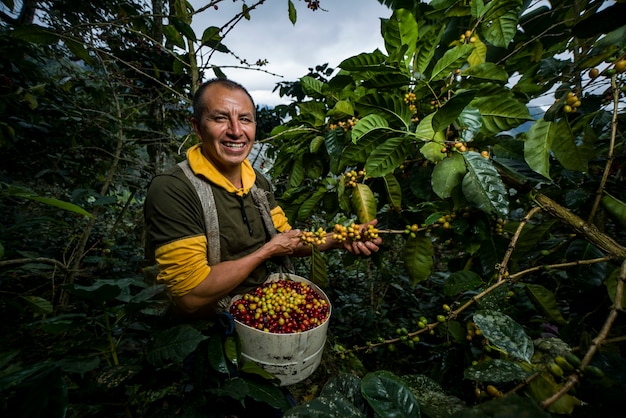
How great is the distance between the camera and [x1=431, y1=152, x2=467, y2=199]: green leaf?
3.11 ft

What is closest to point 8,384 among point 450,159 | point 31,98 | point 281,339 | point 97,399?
point 97,399

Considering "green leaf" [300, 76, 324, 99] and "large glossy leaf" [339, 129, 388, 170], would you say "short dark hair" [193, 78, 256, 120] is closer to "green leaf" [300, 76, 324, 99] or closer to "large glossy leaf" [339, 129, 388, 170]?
"green leaf" [300, 76, 324, 99]

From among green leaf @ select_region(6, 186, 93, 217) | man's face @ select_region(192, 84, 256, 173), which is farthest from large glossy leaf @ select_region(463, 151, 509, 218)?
man's face @ select_region(192, 84, 256, 173)

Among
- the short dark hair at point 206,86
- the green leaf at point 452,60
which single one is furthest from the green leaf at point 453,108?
the short dark hair at point 206,86

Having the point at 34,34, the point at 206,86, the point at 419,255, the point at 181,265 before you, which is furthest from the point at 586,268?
the point at 34,34

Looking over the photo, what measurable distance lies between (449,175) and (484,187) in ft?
0.40

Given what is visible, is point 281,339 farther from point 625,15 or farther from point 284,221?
point 625,15

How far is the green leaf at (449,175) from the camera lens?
0.95m

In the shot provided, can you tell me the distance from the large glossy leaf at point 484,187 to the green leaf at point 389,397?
59 centimetres

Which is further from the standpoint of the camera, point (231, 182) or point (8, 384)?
point (231, 182)

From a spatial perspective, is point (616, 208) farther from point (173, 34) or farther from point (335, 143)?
point (173, 34)

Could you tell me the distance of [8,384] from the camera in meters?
0.53

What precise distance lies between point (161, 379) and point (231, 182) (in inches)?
44.8

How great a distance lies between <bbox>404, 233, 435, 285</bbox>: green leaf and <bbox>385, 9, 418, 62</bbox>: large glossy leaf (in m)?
0.81
